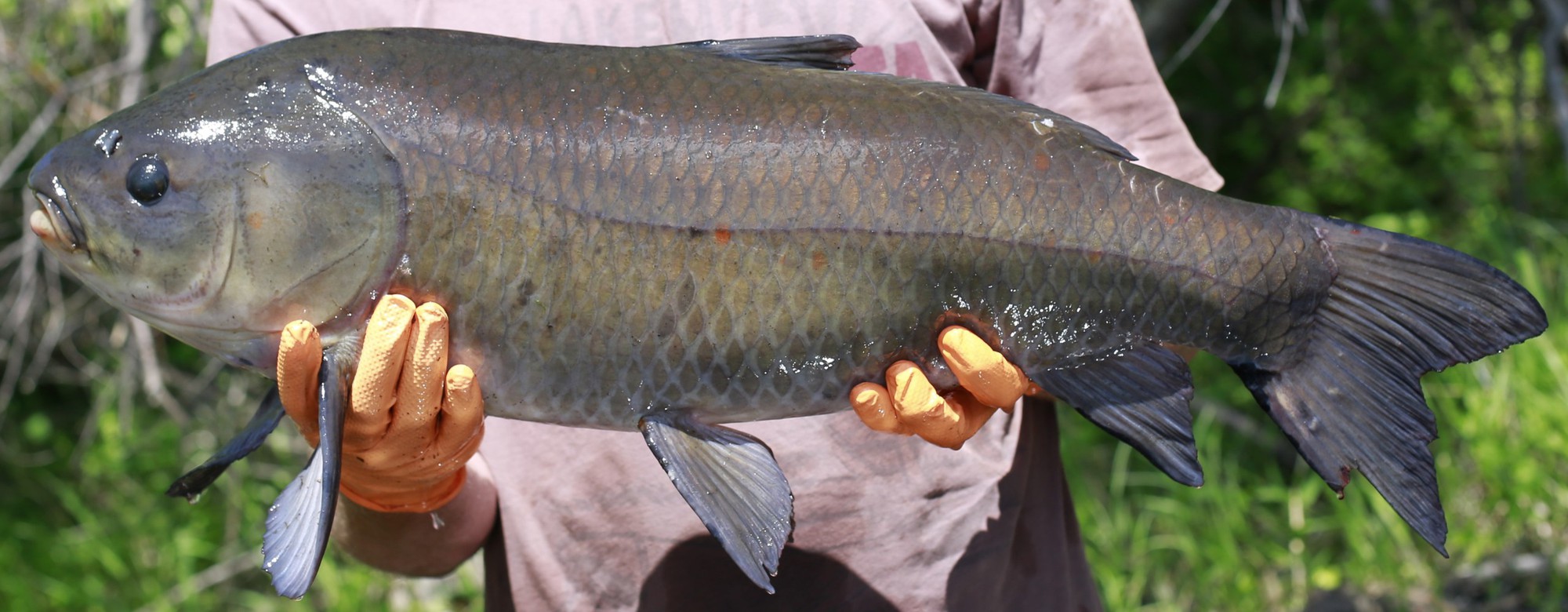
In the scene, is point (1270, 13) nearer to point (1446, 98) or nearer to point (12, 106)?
point (1446, 98)

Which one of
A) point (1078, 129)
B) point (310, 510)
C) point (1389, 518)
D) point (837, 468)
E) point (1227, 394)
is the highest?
point (1078, 129)

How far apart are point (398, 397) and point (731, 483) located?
0.47 meters

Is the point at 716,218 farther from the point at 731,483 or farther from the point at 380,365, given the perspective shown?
the point at 380,365

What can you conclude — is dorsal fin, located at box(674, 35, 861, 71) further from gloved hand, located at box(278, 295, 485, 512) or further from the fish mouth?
the fish mouth

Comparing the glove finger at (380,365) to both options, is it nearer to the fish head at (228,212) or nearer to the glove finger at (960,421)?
the fish head at (228,212)

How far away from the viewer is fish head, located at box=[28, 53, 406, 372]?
165 cm

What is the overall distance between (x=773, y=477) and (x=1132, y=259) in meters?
0.59

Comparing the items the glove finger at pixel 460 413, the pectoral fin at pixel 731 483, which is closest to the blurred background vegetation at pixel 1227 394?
the pectoral fin at pixel 731 483

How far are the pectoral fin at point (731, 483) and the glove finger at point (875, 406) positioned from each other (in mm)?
143

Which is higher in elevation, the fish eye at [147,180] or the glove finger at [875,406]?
the fish eye at [147,180]

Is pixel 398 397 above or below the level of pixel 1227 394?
above

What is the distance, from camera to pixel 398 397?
1724mm

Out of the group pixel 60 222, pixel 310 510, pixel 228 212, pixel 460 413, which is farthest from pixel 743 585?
pixel 60 222

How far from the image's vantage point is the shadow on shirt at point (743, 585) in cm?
203
